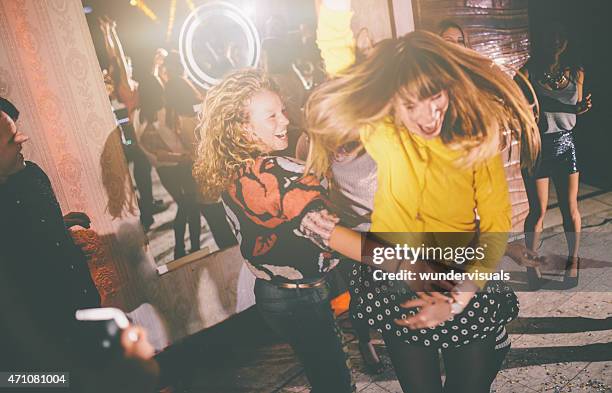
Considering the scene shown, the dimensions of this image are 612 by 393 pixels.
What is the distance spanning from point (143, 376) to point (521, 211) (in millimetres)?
2195

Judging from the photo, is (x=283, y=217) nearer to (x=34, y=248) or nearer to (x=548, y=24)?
(x=34, y=248)

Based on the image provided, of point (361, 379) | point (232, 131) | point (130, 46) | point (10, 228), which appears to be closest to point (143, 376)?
point (10, 228)

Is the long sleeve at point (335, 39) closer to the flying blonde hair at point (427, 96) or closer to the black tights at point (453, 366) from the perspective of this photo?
the flying blonde hair at point (427, 96)

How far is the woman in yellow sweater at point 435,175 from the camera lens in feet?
4.51

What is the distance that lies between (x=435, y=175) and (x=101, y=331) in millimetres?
1638

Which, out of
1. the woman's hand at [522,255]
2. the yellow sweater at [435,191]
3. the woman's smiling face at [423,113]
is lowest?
the woman's hand at [522,255]

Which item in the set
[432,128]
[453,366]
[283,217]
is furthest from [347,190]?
[453,366]

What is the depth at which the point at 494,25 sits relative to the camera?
2105mm

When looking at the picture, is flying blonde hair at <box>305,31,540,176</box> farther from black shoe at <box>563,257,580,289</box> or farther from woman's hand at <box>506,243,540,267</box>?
black shoe at <box>563,257,580,289</box>

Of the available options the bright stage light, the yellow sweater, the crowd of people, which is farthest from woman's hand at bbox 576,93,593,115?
the bright stage light

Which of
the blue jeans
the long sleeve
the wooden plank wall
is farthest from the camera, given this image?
the wooden plank wall

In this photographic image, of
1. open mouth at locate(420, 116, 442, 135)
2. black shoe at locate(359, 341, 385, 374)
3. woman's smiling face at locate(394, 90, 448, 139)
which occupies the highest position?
woman's smiling face at locate(394, 90, 448, 139)

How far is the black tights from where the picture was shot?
53.1 inches

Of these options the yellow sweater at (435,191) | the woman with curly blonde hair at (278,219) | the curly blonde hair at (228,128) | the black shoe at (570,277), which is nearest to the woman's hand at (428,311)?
the yellow sweater at (435,191)
